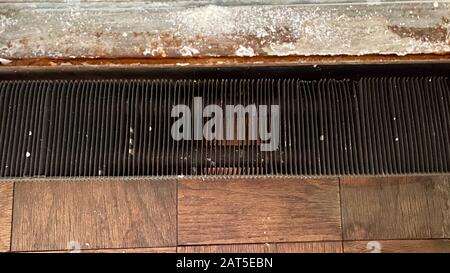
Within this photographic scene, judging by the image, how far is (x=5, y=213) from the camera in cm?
160

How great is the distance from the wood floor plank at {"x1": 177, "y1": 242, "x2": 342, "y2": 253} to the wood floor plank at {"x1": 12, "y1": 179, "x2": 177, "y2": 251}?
0.09 m

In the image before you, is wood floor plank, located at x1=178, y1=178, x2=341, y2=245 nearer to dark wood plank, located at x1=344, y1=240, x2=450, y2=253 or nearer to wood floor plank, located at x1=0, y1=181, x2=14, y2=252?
dark wood plank, located at x1=344, y1=240, x2=450, y2=253

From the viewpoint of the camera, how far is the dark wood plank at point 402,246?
1.58 m

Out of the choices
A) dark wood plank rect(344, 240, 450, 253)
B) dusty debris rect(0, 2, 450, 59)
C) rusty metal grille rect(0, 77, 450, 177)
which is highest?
dusty debris rect(0, 2, 450, 59)

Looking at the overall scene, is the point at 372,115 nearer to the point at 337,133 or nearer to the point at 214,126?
the point at 337,133

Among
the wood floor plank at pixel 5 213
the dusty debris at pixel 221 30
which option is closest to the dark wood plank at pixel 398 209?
the dusty debris at pixel 221 30

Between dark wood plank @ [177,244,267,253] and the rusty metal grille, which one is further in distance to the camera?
dark wood plank @ [177,244,267,253]

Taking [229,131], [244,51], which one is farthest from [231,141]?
[244,51]

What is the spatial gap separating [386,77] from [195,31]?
0.54 m

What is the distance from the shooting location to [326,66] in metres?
1.42

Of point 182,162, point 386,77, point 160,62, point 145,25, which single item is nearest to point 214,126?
point 182,162

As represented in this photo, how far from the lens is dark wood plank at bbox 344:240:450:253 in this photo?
1580 millimetres

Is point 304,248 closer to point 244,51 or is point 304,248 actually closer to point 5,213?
point 244,51

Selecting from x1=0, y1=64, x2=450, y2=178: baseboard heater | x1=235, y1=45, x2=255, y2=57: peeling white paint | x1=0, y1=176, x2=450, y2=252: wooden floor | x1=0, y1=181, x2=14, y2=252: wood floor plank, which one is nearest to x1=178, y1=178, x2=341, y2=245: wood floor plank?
x1=0, y1=176, x2=450, y2=252: wooden floor
